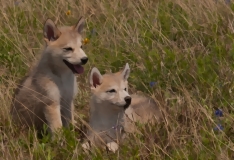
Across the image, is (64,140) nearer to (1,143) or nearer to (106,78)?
(1,143)

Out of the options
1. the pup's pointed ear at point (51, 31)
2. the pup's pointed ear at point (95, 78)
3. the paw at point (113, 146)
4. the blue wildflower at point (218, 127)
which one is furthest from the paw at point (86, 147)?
the pup's pointed ear at point (51, 31)

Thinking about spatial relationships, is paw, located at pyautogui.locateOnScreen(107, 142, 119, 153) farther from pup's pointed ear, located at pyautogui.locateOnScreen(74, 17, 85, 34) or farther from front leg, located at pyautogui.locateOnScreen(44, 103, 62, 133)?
pup's pointed ear, located at pyautogui.locateOnScreen(74, 17, 85, 34)

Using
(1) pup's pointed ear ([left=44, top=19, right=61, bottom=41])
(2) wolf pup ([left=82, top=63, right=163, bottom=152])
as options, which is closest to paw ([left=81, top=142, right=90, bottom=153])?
(2) wolf pup ([left=82, top=63, right=163, bottom=152])

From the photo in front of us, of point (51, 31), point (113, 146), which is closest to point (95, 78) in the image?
point (51, 31)

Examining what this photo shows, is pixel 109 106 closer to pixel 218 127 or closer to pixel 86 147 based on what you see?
pixel 86 147

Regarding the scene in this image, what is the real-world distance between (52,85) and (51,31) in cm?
54

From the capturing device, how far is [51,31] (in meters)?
6.30

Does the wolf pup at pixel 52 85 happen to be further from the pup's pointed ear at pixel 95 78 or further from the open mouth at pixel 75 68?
the pup's pointed ear at pixel 95 78

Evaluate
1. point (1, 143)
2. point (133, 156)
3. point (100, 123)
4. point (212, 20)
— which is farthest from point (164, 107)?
point (212, 20)

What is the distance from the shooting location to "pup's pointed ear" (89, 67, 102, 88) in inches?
238

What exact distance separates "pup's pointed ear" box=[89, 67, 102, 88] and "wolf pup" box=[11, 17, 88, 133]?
0.12 m

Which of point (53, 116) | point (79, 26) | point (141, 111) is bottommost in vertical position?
point (141, 111)

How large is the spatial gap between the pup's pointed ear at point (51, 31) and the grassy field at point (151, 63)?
0.62 metres

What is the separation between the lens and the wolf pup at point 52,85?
20.0ft
